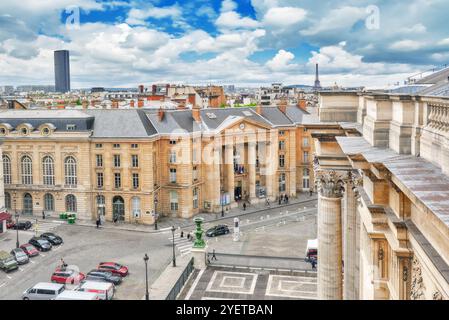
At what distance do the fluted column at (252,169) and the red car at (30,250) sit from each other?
3241 centimetres

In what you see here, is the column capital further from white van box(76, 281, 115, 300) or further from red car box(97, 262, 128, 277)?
red car box(97, 262, 128, 277)

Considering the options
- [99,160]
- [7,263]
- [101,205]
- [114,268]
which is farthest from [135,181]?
[7,263]

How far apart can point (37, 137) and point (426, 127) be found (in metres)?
60.7

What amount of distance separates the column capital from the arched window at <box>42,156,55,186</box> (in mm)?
50908

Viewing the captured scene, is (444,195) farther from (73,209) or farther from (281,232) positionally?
(73,209)

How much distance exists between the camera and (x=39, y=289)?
3716 cm

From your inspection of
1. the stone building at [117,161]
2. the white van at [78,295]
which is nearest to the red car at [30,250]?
the white van at [78,295]

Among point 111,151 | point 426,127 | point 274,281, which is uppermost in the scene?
point 426,127

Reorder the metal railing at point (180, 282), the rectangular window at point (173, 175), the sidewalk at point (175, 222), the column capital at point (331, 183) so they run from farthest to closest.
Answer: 1. the rectangular window at point (173, 175)
2. the sidewalk at point (175, 222)
3. the metal railing at point (180, 282)
4. the column capital at point (331, 183)

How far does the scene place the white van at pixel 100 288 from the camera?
37.2 m

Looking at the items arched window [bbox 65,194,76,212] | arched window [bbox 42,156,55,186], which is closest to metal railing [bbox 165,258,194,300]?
arched window [bbox 65,194,76,212]

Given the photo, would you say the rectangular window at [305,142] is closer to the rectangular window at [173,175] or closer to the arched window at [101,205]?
the rectangular window at [173,175]
